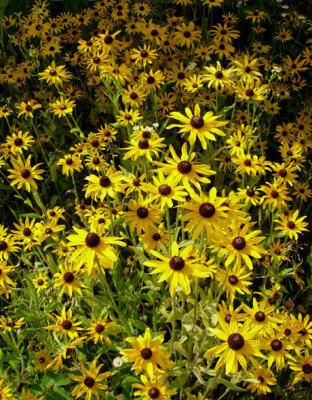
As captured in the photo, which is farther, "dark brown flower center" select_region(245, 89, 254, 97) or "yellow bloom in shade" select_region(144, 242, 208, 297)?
"dark brown flower center" select_region(245, 89, 254, 97)

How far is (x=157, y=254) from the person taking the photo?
162 centimetres

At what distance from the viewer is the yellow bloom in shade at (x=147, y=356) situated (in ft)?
5.41

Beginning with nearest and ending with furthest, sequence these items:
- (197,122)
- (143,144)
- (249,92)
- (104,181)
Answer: (197,122) < (104,181) < (143,144) < (249,92)

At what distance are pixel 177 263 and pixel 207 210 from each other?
0.27 m

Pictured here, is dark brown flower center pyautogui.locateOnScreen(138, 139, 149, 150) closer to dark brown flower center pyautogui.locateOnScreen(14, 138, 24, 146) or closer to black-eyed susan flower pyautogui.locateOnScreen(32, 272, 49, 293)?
black-eyed susan flower pyautogui.locateOnScreen(32, 272, 49, 293)

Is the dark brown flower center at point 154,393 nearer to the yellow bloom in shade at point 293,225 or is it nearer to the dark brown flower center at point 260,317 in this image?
the dark brown flower center at point 260,317

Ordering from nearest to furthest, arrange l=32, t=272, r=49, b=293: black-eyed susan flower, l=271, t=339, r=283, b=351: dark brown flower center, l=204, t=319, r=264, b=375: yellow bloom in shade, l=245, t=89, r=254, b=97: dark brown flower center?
l=204, t=319, r=264, b=375: yellow bloom in shade
l=271, t=339, r=283, b=351: dark brown flower center
l=32, t=272, r=49, b=293: black-eyed susan flower
l=245, t=89, r=254, b=97: dark brown flower center

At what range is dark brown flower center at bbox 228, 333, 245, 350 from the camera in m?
1.49

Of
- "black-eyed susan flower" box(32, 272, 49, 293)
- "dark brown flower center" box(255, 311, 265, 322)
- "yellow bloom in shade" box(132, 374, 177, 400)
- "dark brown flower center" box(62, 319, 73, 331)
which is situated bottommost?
"black-eyed susan flower" box(32, 272, 49, 293)

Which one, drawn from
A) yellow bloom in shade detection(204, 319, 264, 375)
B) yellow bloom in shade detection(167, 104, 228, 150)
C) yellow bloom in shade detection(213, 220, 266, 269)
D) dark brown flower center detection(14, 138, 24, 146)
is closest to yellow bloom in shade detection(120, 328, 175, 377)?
yellow bloom in shade detection(204, 319, 264, 375)

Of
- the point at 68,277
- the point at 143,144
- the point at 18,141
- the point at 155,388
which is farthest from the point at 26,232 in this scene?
the point at 155,388

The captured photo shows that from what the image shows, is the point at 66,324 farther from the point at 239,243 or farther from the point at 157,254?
the point at 239,243

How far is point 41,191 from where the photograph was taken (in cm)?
378

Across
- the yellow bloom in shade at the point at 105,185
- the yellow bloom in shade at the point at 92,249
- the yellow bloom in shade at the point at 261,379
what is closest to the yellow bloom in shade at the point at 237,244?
the yellow bloom in shade at the point at 92,249
